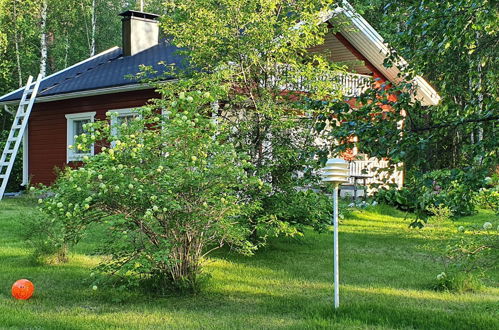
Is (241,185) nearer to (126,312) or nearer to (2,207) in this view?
(126,312)

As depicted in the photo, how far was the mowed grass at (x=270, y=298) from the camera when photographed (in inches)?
187

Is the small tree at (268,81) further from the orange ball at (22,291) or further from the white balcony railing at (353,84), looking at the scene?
the orange ball at (22,291)

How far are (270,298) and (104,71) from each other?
12.9m

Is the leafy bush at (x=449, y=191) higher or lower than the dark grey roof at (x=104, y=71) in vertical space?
lower

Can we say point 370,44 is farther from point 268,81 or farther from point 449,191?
point 449,191

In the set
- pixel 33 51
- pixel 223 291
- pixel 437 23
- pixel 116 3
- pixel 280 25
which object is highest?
pixel 116 3

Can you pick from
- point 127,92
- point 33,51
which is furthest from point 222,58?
point 33,51

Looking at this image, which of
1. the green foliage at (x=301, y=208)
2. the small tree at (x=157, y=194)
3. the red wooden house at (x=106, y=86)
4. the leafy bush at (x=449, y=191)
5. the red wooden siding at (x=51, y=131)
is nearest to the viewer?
the leafy bush at (x=449, y=191)

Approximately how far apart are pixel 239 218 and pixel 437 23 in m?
3.78

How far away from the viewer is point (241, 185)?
18.8 ft

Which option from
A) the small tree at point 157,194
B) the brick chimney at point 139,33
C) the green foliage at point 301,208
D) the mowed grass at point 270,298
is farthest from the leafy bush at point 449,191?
the brick chimney at point 139,33

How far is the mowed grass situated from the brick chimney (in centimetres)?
1039

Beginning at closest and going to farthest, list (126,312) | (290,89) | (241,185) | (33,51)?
1. (126,312)
2. (241,185)
3. (290,89)
4. (33,51)

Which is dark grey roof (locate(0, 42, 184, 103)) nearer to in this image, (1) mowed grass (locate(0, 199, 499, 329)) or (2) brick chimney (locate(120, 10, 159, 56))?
(2) brick chimney (locate(120, 10, 159, 56))
